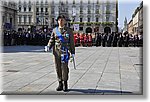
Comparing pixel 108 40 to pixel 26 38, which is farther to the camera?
pixel 26 38

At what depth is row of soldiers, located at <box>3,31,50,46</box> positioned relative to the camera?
1099 inches

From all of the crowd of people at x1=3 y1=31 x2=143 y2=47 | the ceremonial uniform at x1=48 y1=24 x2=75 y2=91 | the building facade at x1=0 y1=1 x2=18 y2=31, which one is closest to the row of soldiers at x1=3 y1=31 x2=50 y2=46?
the crowd of people at x1=3 y1=31 x2=143 y2=47

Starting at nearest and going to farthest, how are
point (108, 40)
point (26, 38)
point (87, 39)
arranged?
point (87, 39), point (108, 40), point (26, 38)

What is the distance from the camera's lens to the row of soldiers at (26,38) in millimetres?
27914

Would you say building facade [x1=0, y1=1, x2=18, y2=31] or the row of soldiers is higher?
building facade [x1=0, y1=1, x2=18, y2=31]

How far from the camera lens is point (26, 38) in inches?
1174

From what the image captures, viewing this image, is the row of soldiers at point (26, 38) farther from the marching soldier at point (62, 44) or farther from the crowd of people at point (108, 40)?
the marching soldier at point (62, 44)

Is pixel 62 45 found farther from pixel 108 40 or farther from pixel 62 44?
pixel 108 40

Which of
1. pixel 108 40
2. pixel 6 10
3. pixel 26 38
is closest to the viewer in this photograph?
pixel 6 10

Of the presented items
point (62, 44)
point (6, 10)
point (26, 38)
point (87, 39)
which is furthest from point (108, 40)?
point (62, 44)

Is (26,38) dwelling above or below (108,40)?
above

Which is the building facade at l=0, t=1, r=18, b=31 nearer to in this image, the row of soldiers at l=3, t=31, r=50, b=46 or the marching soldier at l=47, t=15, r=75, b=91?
the marching soldier at l=47, t=15, r=75, b=91

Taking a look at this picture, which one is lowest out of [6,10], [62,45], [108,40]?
[62,45]

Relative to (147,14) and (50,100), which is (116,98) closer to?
(50,100)
